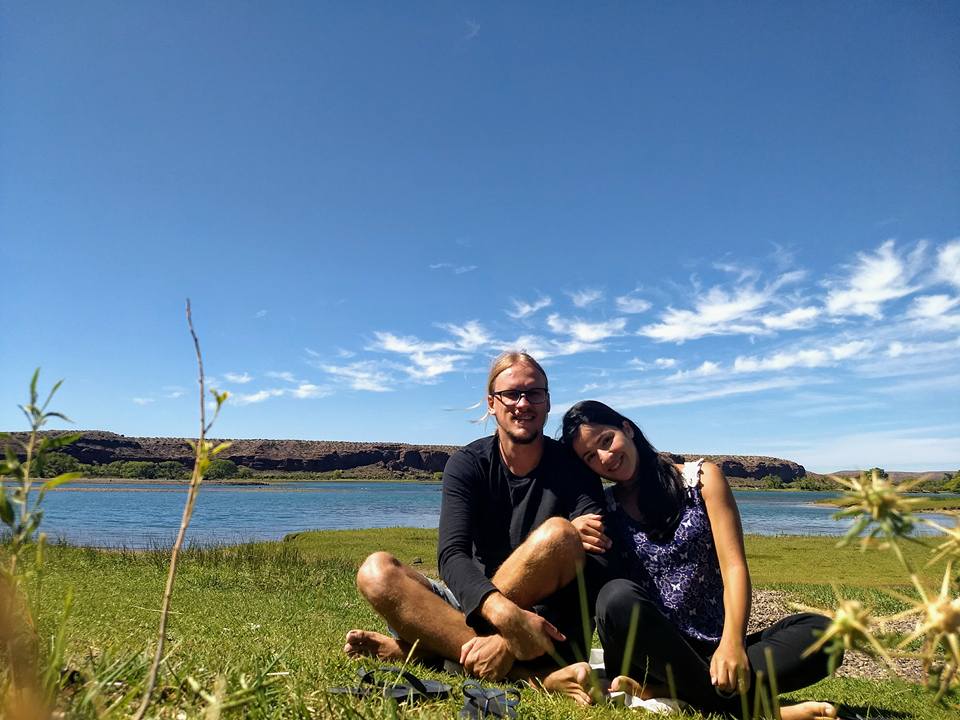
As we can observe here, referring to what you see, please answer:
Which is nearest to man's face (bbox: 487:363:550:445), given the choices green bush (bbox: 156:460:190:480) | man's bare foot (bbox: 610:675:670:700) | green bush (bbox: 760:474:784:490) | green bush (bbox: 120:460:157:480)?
man's bare foot (bbox: 610:675:670:700)

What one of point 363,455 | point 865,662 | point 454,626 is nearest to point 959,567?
point 454,626

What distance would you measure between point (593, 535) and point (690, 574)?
0.60 m

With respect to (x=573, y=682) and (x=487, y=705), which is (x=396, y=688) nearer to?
(x=487, y=705)

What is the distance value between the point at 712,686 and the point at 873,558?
2021 cm

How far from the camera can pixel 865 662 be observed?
6.75 m

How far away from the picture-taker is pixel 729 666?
3.28 meters

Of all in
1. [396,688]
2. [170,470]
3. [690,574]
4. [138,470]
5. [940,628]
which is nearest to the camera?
[940,628]

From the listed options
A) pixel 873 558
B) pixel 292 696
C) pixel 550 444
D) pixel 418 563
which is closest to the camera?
pixel 292 696

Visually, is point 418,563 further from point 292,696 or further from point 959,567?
point 959,567

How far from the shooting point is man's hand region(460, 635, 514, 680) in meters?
3.58

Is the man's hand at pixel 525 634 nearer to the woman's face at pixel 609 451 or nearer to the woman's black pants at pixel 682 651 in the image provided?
the woman's black pants at pixel 682 651

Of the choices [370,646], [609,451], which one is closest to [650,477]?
[609,451]

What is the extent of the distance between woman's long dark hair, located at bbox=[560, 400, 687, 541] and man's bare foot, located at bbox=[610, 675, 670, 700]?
0.82m

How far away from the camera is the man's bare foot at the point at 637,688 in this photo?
331cm
